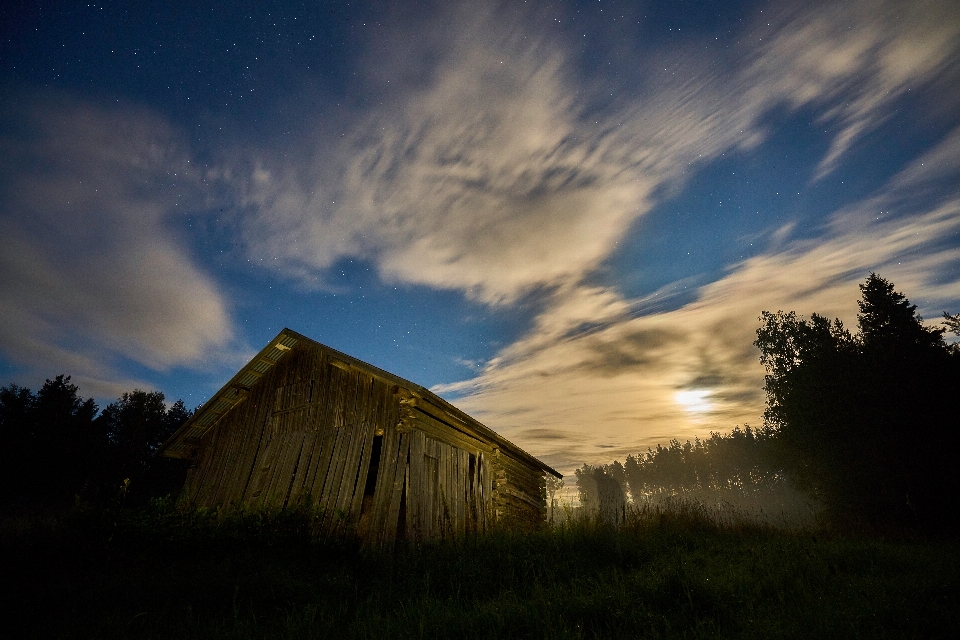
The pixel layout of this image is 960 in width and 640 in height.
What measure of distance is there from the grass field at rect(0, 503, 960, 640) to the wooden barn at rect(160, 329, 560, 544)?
118 centimetres

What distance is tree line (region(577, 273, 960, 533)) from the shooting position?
18953 mm

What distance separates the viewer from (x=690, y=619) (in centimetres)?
464

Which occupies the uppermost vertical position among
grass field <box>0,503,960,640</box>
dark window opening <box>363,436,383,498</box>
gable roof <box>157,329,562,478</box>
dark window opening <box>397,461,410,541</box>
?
gable roof <box>157,329,562,478</box>

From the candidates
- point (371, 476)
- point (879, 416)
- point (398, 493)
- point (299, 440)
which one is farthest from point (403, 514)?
point (879, 416)

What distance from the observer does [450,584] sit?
6.55 meters

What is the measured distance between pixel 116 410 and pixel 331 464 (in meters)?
39.3

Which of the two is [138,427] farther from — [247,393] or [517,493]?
[517,493]

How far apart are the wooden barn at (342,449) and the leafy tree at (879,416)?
1940 cm

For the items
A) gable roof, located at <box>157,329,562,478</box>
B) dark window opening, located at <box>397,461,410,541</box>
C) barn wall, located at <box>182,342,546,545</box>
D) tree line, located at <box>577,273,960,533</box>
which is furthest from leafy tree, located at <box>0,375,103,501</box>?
tree line, located at <box>577,273,960,533</box>

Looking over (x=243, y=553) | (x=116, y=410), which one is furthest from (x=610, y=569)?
(x=116, y=410)

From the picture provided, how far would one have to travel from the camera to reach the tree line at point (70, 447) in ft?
87.0

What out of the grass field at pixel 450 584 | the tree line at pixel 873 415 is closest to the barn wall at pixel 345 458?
the grass field at pixel 450 584

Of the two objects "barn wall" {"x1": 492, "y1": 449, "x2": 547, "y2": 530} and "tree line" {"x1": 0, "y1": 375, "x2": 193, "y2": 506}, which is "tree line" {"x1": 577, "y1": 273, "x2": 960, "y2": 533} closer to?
"barn wall" {"x1": 492, "y1": 449, "x2": 547, "y2": 530}

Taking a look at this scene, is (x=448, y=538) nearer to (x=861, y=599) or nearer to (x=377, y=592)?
(x=377, y=592)
